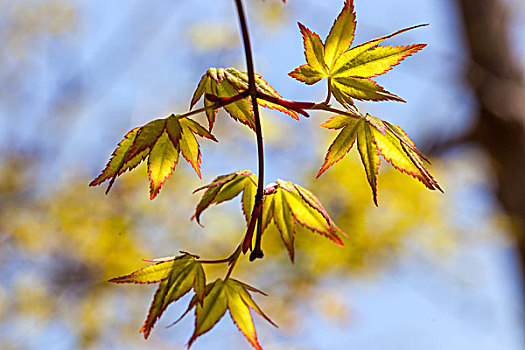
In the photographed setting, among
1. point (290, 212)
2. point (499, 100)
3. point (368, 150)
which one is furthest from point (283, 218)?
point (499, 100)

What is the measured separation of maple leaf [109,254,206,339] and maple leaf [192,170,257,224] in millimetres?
52

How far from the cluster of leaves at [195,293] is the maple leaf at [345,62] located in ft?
0.70

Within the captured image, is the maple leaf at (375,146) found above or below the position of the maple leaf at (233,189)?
above

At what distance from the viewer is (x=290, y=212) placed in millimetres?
585

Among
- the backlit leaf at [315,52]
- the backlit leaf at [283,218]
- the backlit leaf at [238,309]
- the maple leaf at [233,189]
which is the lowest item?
the backlit leaf at [238,309]

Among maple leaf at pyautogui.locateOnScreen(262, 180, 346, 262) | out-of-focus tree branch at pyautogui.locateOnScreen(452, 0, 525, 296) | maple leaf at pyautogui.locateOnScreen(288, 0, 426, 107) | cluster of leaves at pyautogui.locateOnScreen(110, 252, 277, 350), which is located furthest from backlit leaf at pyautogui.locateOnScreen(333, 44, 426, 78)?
out-of-focus tree branch at pyautogui.locateOnScreen(452, 0, 525, 296)

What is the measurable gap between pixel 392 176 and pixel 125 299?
1.17m

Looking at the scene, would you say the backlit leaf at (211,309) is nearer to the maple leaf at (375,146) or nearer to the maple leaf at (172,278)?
→ the maple leaf at (172,278)

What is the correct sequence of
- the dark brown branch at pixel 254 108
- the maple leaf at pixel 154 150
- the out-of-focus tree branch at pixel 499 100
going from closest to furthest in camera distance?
the dark brown branch at pixel 254 108, the maple leaf at pixel 154 150, the out-of-focus tree branch at pixel 499 100

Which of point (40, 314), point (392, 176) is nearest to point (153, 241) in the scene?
point (40, 314)

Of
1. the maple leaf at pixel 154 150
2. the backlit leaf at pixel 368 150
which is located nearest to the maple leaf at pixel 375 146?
the backlit leaf at pixel 368 150

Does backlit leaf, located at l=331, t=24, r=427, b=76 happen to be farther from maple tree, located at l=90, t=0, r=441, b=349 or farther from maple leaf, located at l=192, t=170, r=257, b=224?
maple leaf, located at l=192, t=170, r=257, b=224

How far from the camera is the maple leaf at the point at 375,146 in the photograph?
53 cm

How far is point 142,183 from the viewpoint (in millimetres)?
2213
